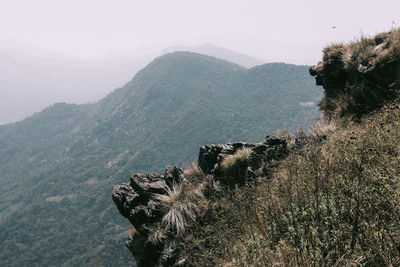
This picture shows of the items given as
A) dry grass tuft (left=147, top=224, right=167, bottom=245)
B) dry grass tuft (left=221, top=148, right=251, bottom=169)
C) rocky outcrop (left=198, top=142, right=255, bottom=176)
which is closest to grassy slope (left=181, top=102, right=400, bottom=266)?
dry grass tuft (left=147, top=224, right=167, bottom=245)

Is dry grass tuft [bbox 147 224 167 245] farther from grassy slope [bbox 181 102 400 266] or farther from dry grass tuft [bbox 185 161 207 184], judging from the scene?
dry grass tuft [bbox 185 161 207 184]

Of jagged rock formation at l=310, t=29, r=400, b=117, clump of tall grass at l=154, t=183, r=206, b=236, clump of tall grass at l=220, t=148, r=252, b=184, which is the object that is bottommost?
clump of tall grass at l=154, t=183, r=206, b=236

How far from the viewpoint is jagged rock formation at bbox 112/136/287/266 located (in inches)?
258

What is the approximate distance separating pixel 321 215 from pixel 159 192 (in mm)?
5267

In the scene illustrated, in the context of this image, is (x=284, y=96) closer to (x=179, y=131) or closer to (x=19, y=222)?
(x=179, y=131)

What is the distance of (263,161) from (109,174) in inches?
7520

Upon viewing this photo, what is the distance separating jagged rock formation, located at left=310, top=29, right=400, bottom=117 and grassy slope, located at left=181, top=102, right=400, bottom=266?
2869 mm

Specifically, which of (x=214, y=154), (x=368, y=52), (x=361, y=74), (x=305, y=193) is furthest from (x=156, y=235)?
(x=368, y=52)

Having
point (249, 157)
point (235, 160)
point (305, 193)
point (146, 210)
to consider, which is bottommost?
point (146, 210)

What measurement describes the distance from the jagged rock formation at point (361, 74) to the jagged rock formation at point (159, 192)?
2.77 meters

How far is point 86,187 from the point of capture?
611 feet

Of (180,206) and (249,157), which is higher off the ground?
(249,157)

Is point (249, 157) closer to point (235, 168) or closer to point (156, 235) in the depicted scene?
point (235, 168)

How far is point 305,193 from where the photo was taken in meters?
4.40
